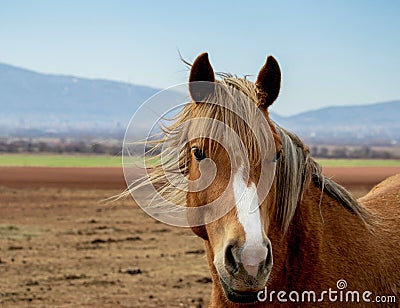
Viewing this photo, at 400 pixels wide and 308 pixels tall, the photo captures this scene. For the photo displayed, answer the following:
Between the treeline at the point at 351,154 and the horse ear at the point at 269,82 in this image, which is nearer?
the horse ear at the point at 269,82

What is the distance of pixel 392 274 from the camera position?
118 inches

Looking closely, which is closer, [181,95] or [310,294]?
[310,294]

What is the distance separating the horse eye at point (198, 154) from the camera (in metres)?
2.71

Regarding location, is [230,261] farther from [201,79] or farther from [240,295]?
[201,79]

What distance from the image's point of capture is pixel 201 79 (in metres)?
2.82

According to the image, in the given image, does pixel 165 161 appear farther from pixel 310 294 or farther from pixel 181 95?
pixel 310 294

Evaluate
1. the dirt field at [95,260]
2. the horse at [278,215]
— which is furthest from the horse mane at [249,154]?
the dirt field at [95,260]

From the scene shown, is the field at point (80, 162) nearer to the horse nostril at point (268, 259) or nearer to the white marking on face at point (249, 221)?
the white marking on face at point (249, 221)

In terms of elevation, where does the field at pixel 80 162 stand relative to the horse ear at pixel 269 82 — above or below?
below

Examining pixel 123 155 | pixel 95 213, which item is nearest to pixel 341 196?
pixel 123 155

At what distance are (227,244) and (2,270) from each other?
872 cm

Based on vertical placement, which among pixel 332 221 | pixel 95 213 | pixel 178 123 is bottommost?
pixel 95 213

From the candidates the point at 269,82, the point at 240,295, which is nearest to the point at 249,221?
the point at 240,295

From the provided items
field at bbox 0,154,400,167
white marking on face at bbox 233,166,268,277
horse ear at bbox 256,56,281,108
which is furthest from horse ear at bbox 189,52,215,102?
field at bbox 0,154,400,167
